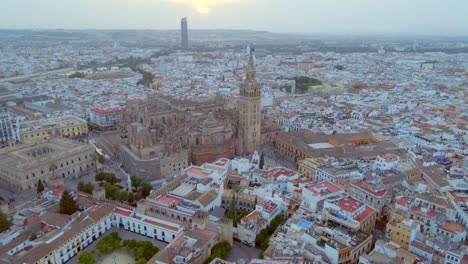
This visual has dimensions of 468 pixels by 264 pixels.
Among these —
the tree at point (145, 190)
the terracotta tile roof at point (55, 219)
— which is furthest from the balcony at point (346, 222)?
the terracotta tile roof at point (55, 219)

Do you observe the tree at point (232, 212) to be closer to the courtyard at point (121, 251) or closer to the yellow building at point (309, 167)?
the courtyard at point (121, 251)

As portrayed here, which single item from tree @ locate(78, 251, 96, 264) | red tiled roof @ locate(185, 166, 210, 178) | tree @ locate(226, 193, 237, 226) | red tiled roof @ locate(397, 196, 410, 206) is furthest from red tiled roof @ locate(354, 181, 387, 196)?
tree @ locate(78, 251, 96, 264)

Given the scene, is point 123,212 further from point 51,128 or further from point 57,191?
point 51,128

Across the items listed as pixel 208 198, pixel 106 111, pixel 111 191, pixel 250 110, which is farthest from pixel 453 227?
pixel 106 111

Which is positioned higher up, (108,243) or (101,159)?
(101,159)

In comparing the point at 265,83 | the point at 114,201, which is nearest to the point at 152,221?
the point at 114,201
